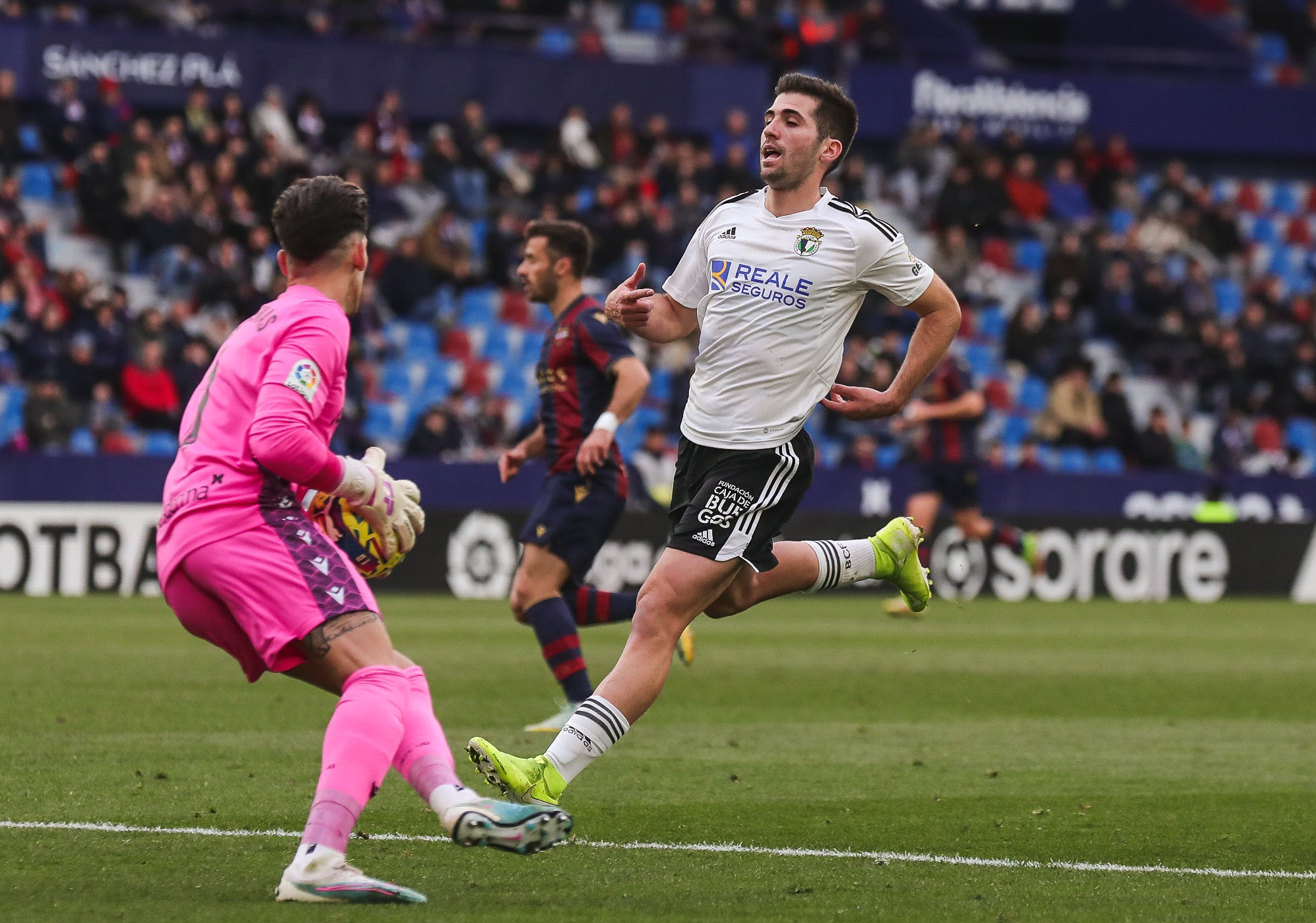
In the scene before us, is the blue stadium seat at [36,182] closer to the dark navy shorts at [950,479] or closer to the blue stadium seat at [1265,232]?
the dark navy shorts at [950,479]

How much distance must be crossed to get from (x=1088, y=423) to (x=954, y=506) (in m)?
8.01

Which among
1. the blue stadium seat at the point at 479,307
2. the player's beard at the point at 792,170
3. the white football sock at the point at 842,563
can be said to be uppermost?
the player's beard at the point at 792,170

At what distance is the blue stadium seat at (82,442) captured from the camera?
20.9 metres

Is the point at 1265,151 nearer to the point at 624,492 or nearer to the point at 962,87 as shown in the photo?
the point at 962,87

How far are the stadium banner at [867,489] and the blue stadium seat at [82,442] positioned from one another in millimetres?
453

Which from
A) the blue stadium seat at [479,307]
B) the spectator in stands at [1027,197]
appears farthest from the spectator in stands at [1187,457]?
the blue stadium seat at [479,307]

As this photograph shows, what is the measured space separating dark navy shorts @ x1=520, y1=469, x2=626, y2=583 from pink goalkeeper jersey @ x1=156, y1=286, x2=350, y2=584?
4.48 meters

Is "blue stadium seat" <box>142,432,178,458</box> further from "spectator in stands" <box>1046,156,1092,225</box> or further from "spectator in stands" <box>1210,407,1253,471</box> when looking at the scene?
"spectator in stands" <box>1046,156,1092,225</box>

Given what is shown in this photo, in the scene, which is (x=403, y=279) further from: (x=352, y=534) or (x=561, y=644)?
(x=352, y=534)

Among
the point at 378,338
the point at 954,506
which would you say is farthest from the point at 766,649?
the point at 378,338

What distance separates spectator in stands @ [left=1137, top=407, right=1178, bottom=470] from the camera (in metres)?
26.1

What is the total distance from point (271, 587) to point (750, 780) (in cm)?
348

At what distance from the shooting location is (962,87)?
102 ft

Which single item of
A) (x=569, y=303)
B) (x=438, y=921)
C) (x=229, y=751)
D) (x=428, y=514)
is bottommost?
(x=428, y=514)
